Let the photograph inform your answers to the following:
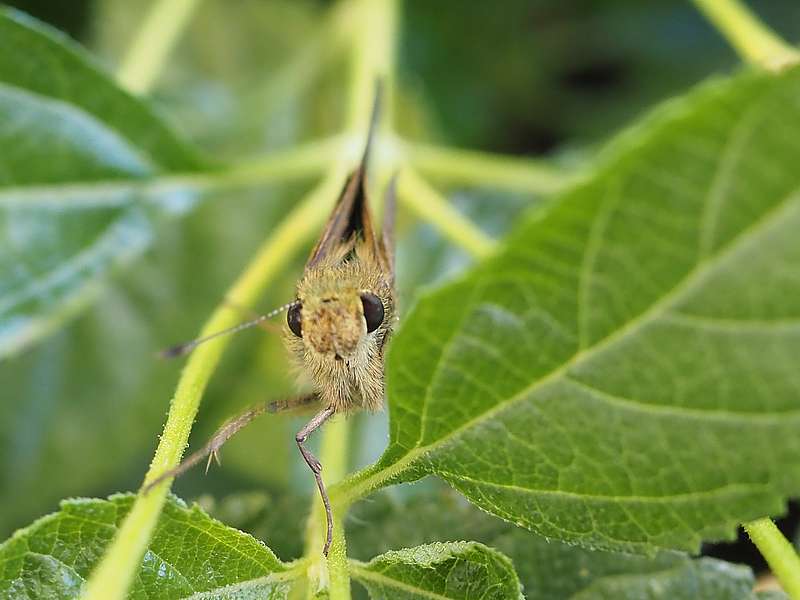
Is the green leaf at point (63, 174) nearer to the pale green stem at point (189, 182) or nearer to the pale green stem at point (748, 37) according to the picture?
the pale green stem at point (189, 182)

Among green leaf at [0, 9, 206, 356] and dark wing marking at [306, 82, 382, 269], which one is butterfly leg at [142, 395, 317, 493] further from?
green leaf at [0, 9, 206, 356]

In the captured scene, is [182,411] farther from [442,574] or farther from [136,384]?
[136,384]

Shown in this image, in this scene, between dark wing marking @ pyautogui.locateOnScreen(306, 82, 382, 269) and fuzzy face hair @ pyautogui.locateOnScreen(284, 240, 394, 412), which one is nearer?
fuzzy face hair @ pyautogui.locateOnScreen(284, 240, 394, 412)

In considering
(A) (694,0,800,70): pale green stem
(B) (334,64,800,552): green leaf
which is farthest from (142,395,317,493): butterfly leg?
(A) (694,0,800,70): pale green stem

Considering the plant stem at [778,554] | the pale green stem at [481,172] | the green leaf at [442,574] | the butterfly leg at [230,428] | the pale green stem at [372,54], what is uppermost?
the pale green stem at [372,54]

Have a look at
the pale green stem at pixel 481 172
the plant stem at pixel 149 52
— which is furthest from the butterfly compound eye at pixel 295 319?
the plant stem at pixel 149 52

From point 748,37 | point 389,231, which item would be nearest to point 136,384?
point 389,231

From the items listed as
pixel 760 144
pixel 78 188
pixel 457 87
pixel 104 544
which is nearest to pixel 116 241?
pixel 78 188
